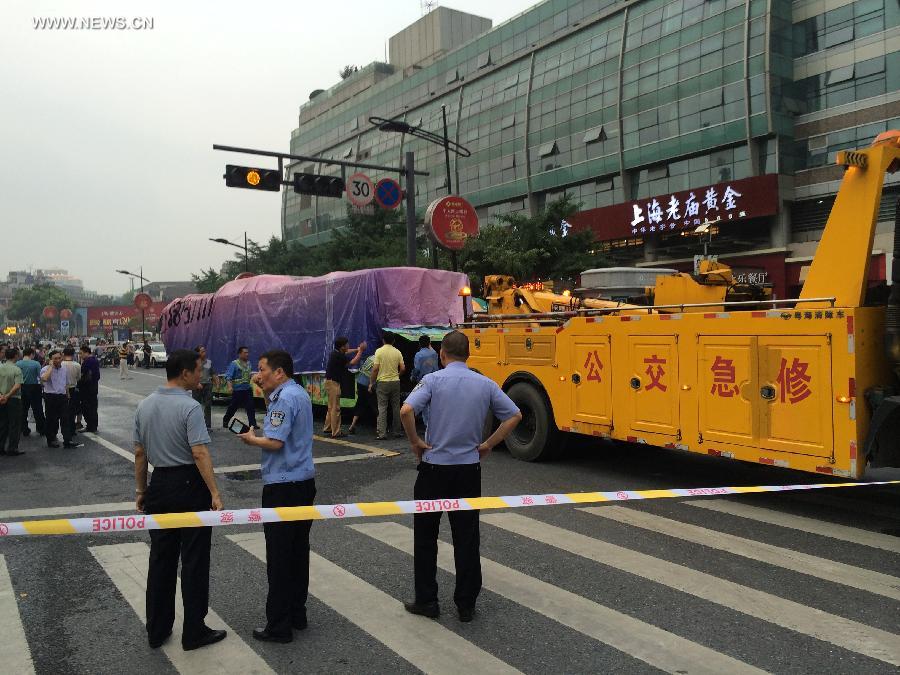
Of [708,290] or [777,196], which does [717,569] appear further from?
[777,196]

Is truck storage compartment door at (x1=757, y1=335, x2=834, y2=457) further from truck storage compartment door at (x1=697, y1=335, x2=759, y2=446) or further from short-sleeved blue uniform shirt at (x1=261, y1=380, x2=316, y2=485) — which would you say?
short-sleeved blue uniform shirt at (x1=261, y1=380, x2=316, y2=485)

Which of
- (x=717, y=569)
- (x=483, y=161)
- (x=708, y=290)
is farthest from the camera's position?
(x=483, y=161)

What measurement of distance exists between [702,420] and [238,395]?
8803mm

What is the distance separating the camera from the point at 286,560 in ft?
13.9

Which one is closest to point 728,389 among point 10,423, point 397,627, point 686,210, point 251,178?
point 397,627

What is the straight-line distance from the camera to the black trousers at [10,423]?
1170cm

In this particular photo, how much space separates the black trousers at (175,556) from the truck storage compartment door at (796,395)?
204 inches

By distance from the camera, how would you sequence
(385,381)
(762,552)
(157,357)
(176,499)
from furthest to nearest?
(157,357) < (385,381) < (762,552) < (176,499)

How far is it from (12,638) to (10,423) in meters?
8.58

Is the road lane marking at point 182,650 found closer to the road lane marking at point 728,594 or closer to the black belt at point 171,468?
the black belt at point 171,468

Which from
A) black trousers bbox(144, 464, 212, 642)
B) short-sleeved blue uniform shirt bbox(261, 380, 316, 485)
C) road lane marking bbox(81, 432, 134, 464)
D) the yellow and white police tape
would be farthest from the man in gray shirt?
road lane marking bbox(81, 432, 134, 464)

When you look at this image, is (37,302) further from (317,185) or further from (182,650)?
(182,650)

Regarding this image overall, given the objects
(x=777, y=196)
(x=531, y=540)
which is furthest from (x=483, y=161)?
(x=531, y=540)

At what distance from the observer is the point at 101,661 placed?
158 inches
